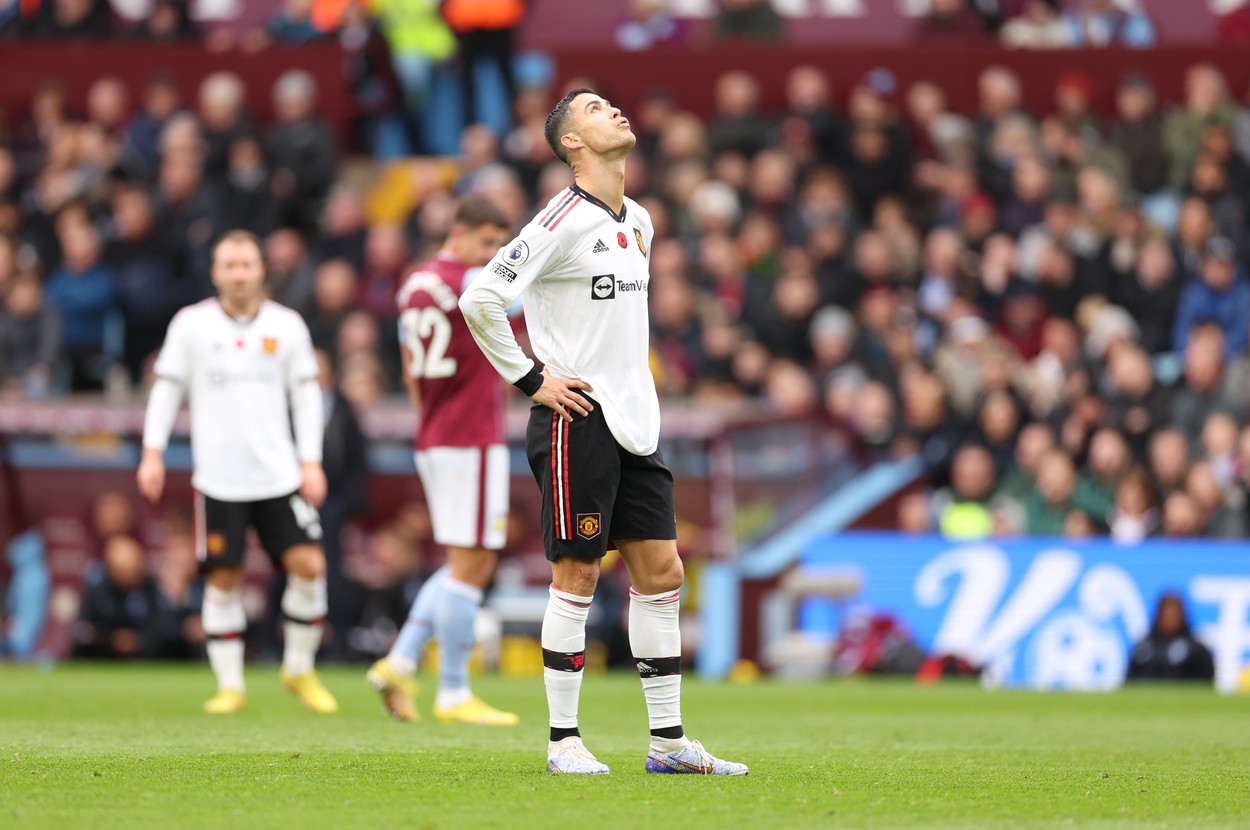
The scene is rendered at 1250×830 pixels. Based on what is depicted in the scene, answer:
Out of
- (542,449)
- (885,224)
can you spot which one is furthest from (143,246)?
(542,449)

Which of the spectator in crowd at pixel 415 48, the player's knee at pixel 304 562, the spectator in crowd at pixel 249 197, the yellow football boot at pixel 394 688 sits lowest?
the yellow football boot at pixel 394 688

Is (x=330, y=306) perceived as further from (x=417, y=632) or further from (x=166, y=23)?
(x=417, y=632)

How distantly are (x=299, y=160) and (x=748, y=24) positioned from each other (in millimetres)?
5413

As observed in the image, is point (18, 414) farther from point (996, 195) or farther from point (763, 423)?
point (996, 195)

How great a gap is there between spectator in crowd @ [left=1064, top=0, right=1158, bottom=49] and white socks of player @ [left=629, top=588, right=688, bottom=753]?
52.6ft

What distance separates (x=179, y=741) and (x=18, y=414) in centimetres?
948

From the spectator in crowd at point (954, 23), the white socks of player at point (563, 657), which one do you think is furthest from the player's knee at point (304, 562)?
the spectator in crowd at point (954, 23)

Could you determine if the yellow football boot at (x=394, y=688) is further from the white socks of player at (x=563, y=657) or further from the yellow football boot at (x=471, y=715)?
the white socks of player at (x=563, y=657)

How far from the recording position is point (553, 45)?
22922mm

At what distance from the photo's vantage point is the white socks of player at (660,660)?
6.97 meters

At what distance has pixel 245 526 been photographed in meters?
10.5

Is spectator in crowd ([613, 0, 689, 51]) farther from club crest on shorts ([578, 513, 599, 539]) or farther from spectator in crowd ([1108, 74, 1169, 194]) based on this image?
club crest on shorts ([578, 513, 599, 539])

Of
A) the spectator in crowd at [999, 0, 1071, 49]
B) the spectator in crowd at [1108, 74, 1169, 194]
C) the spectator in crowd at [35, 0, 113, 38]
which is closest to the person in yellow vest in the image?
the spectator in crowd at [35, 0, 113, 38]

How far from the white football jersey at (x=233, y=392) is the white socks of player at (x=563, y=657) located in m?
3.83
